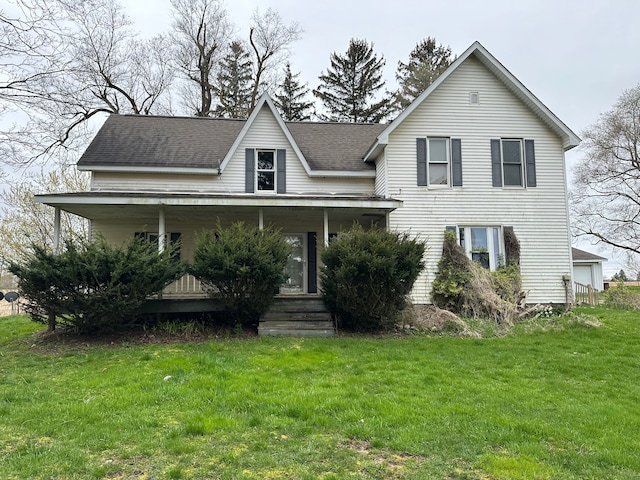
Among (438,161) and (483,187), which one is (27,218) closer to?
(438,161)

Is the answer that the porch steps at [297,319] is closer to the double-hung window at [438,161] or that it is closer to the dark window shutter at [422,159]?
the dark window shutter at [422,159]

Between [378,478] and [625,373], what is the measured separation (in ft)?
18.3

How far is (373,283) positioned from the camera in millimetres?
9727

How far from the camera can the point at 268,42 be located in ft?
90.0

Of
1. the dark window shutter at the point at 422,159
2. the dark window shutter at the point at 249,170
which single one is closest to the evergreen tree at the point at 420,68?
the dark window shutter at the point at 422,159

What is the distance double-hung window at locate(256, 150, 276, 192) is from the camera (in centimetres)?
1388

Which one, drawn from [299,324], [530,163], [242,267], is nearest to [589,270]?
[530,163]

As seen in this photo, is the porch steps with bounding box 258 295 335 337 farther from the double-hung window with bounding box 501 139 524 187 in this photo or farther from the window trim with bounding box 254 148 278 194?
the double-hung window with bounding box 501 139 524 187

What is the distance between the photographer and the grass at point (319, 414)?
11.6 feet

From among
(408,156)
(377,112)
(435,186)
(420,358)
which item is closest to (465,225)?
(435,186)

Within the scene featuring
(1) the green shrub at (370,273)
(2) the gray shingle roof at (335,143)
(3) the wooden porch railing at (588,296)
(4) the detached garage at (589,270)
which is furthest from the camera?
(4) the detached garage at (589,270)

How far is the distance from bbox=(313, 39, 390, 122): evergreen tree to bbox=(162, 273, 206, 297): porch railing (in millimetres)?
23104

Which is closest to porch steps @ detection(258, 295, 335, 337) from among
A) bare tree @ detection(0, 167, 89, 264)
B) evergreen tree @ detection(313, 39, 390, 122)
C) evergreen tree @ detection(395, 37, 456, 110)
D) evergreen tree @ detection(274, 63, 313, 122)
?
bare tree @ detection(0, 167, 89, 264)

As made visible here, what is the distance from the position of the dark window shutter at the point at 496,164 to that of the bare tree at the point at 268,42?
17.3m
